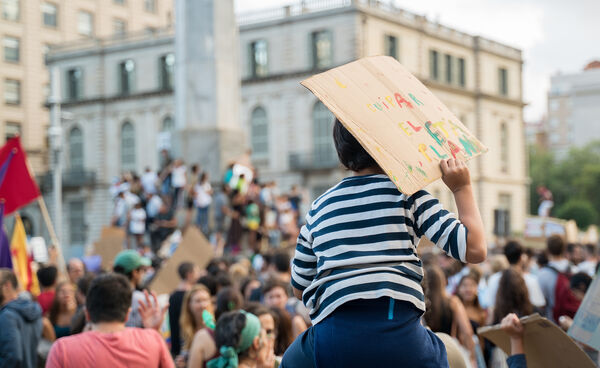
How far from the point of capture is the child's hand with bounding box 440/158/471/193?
285 cm

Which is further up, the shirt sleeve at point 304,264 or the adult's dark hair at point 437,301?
the shirt sleeve at point 304,264

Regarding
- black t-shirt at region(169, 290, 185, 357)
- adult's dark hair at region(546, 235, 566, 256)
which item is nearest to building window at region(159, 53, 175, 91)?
adult's dark hair at region(546, 235, 566, 256)

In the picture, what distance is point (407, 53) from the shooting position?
47.2 m

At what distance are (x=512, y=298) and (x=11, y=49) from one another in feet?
192

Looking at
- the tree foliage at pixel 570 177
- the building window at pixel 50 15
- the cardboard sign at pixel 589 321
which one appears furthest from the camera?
the tree foliage at pixel 570 177

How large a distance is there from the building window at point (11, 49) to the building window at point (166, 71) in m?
15.9

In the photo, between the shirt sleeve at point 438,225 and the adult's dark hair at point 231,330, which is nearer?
the shirt sleeve at point 438,225

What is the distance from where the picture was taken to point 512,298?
19.2ft

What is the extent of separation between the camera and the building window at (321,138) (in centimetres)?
4412

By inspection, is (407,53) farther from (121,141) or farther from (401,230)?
(401,230)

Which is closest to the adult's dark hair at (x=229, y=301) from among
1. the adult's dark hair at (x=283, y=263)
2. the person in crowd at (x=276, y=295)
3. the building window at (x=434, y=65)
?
the person in crowd at (x=276, y=295)

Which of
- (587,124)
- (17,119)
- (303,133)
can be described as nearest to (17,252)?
(303,133)

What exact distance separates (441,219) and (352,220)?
1.03 ft

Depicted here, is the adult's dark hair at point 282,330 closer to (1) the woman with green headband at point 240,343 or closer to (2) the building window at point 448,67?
(1) the woman with green headband at point 240,343
